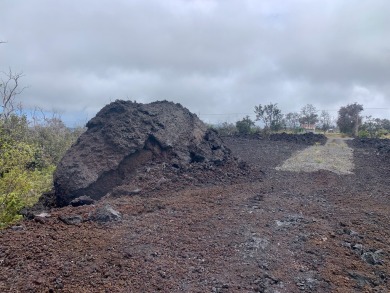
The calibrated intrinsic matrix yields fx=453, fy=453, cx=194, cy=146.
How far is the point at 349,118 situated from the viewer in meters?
41.7

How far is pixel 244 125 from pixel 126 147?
27.1 meters

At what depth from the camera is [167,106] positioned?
44.8 feet

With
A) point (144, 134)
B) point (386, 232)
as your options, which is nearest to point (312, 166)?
point (144, 134)

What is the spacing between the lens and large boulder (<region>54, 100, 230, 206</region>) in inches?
388

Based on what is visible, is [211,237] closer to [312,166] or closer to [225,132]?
[312,166]

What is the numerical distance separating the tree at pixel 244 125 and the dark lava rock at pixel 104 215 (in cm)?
3058

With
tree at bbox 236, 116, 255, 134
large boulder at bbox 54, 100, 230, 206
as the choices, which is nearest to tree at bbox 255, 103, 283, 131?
tree at bbox 236, 116, 255, 134

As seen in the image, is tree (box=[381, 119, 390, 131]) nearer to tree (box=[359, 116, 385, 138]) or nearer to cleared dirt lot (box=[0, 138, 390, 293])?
tree (box=[359, 116, 385, 138])

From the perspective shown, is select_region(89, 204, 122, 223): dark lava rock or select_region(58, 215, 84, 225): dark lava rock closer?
select_region(58, 215, 84, 225): dark lava rock

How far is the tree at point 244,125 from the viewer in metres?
37.3

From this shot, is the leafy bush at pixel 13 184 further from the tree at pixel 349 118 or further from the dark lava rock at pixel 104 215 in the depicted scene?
the tree at pixel 349 118

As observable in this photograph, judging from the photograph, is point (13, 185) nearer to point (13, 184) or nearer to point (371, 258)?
point (13, 184)

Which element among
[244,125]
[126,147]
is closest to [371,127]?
[244,125]

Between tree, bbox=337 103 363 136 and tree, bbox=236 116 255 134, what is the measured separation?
31.9ft
